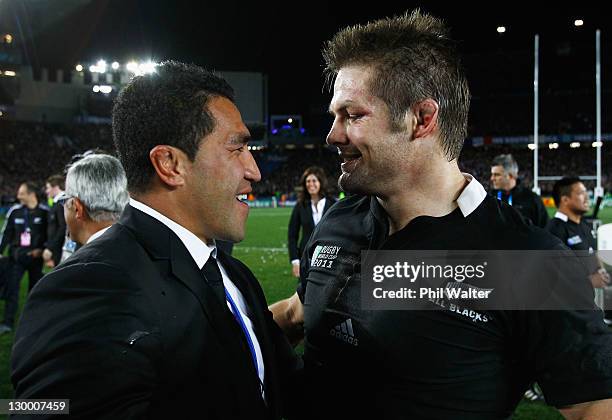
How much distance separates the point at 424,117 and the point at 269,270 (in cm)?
1024

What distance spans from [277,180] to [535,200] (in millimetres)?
44530

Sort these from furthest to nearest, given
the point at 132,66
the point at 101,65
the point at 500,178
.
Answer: the point at 101,65
the point at 132,66
the point at 500,178

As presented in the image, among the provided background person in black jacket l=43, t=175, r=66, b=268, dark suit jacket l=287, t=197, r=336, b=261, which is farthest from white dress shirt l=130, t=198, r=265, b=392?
background person in black jacket l=43, t=175, r=66, b=268

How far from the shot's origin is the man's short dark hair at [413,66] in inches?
73.0

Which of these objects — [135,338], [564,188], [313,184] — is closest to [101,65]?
[313,184]

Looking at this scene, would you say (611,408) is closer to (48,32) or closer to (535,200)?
(535,200)

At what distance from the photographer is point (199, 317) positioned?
55.6 inches

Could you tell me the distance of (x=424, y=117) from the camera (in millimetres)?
1871

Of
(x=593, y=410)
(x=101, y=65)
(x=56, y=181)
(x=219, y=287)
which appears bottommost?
(x=593, y=410)

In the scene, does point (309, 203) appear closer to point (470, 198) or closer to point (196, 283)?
point (470, 198)

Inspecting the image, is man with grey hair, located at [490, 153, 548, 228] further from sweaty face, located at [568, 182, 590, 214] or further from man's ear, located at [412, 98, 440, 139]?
man's ear, located at [412, 98, 440, 139]


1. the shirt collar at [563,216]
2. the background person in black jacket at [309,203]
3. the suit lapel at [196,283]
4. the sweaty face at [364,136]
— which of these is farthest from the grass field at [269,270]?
the suit lapel at [196,283]

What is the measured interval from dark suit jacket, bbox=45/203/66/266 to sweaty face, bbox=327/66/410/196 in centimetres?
657

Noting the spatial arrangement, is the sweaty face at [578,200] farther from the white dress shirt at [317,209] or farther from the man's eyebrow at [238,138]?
the man's eyebrow at [238,138]
